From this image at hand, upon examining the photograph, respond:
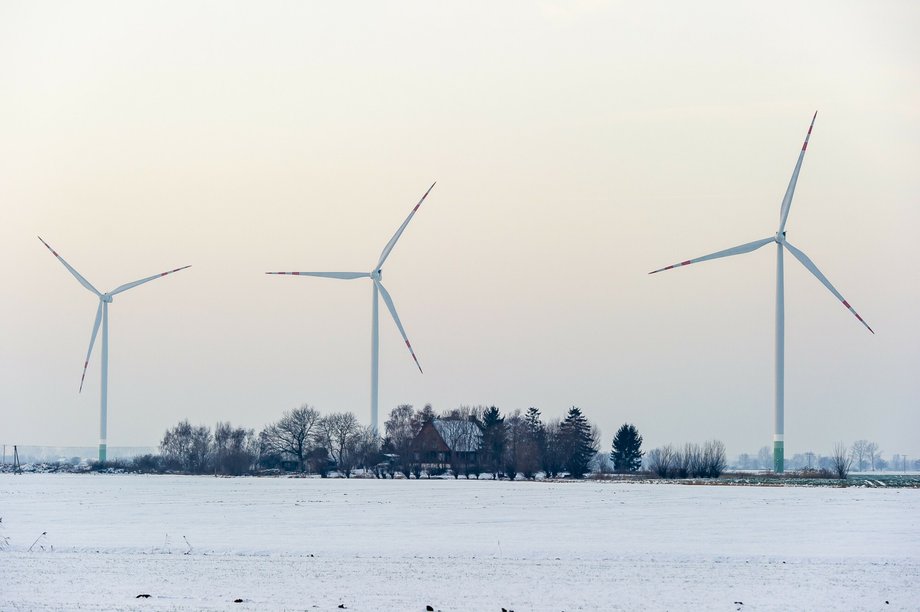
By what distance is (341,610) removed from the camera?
26062mm

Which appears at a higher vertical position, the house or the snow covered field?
the house

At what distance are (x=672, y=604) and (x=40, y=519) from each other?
31.8 meters

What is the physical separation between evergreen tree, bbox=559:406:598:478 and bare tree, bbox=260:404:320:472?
3098cm

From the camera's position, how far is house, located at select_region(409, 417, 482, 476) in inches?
5314

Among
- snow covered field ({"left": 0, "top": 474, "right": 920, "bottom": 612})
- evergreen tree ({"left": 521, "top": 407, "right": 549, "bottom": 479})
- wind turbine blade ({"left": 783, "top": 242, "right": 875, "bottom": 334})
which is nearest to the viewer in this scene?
snow covered field ({"left": 0, "top": 474, "right": 920, "bottom": 612})

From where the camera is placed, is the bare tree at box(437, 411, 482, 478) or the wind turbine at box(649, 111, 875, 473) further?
the bare tree at box(437, 411, 482, 478)

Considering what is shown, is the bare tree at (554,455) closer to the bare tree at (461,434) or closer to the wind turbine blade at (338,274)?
the bare tree at (461,434)

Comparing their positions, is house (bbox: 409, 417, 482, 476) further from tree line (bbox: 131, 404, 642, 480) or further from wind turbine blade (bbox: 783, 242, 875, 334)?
wind turbine blade (bbox: 783, 242, 875, 334)

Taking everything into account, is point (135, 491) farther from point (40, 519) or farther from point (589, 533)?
point (589, 533)

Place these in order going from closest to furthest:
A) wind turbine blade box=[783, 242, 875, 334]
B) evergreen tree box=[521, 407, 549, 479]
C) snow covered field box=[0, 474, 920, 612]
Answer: snow covered field box=[0, 474, 920, 612] → wind turbine blade box=[783, 242, 875, 334] → evergreen tree box=[521, 407, 549, 479]

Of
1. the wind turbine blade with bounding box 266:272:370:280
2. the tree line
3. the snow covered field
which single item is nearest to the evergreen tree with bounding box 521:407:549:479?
the tree line

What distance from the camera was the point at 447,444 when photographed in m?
152

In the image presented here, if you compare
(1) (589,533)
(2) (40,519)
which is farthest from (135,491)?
(1) (589,533)

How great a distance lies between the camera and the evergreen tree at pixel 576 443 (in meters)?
136
